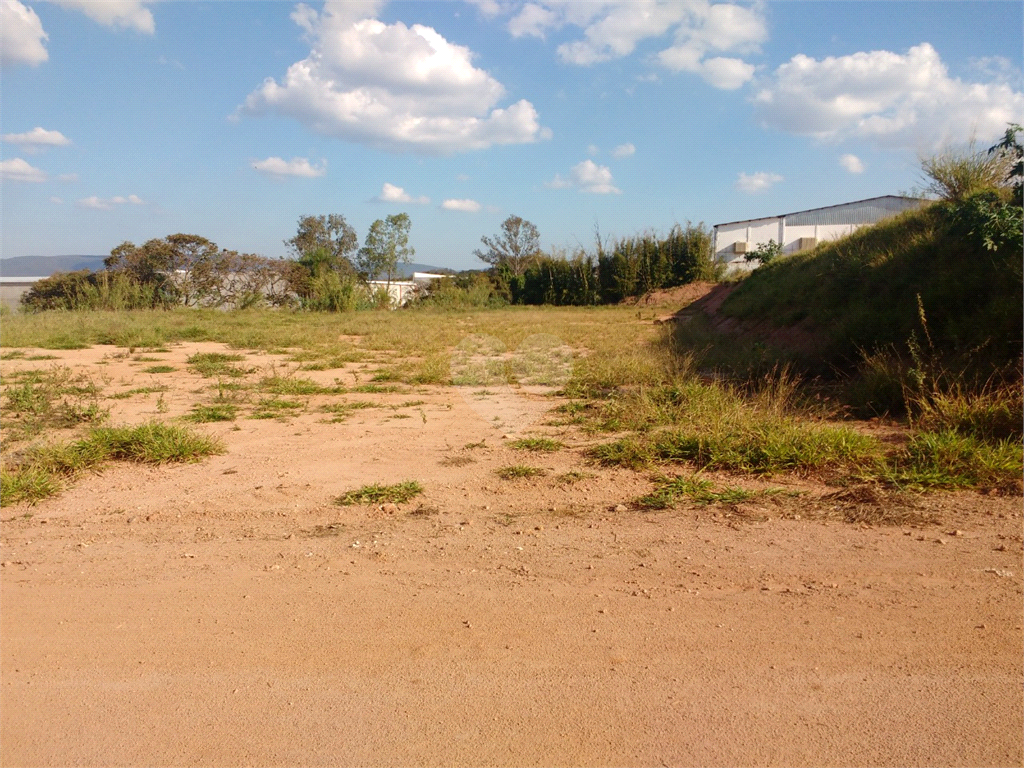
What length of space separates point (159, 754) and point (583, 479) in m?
3.12

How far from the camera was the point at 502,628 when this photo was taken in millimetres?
2920

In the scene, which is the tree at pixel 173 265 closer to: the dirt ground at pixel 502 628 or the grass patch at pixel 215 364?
the grass patch at pixel 215 364

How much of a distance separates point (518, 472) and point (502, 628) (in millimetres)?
2121

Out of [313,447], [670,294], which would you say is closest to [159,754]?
[313,447]

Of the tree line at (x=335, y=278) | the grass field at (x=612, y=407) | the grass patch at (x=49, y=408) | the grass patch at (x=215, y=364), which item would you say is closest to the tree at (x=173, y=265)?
the tree line at (x=335, y=278)

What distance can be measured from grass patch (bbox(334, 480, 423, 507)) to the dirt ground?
0.12 meters

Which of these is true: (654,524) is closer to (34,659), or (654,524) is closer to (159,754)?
(159,754)

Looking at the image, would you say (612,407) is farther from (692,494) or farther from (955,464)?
(955,464)

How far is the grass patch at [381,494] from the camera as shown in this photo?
14.6 ft

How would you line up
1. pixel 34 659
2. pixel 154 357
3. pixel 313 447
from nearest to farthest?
pixel 34 659
pixel 313 447
pixel 154 357

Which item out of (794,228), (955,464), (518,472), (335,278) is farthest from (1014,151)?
(794,228)

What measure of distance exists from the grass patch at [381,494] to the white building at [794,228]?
95.2ft

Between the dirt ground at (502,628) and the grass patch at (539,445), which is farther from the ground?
the grass patch at (539,445)

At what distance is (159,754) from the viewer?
2236 mm
